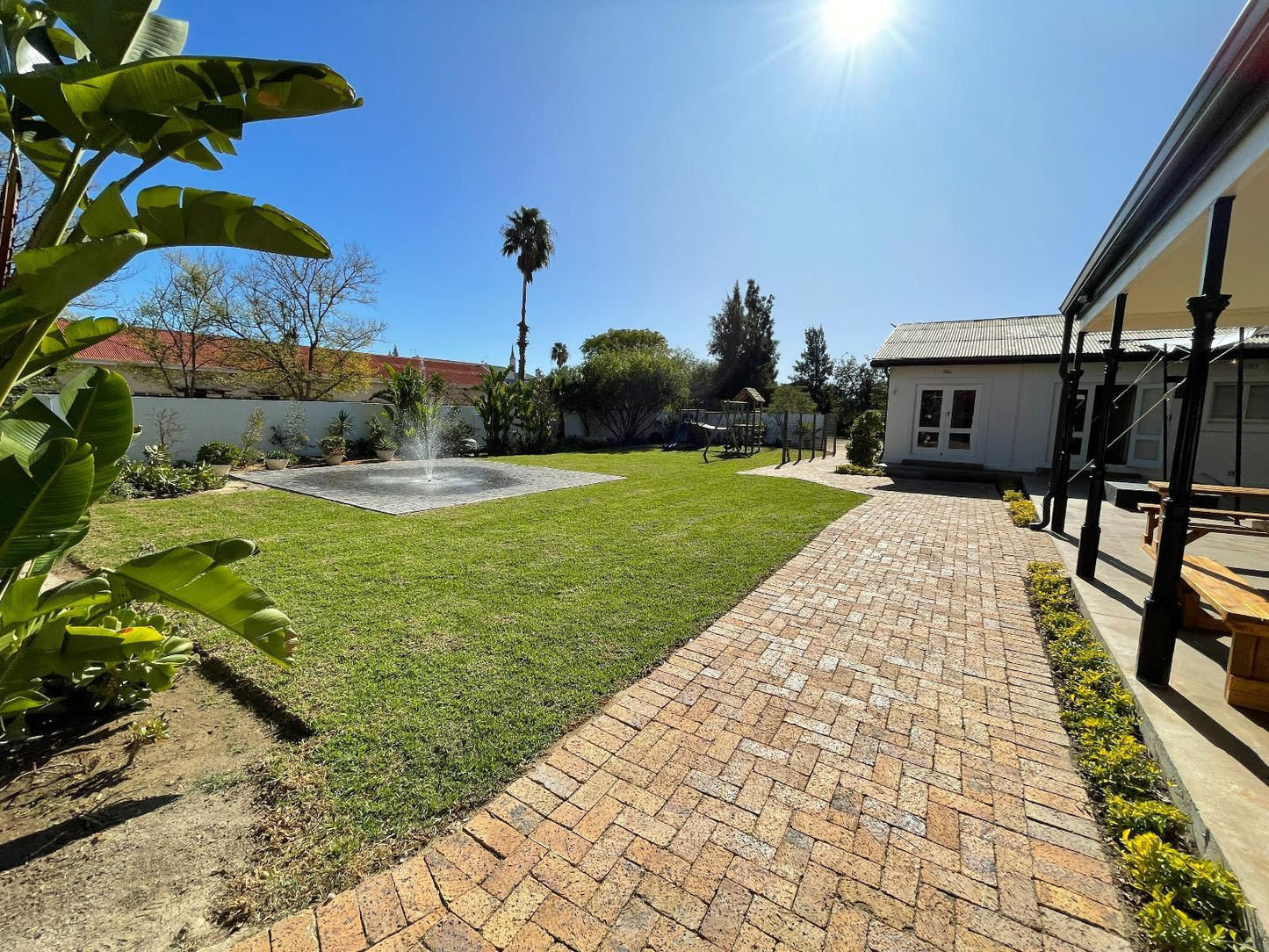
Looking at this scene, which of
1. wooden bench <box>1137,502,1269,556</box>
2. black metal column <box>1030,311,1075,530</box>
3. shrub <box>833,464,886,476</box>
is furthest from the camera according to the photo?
shrub <box>833,464,886,476</box>

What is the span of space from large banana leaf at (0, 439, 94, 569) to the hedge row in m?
4.00

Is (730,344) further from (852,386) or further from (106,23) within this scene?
(106,23)

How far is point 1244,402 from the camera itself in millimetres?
11164

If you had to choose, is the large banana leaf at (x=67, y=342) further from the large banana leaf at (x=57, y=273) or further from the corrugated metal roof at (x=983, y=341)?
the corrugated metal roof at (x=983, y=341)

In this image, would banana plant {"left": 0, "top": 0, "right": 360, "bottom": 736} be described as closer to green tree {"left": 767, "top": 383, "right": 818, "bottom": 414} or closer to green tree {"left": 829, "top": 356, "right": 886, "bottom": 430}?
green tree {"left": 767, "top": 383, "right": 818, "bottom": 414}

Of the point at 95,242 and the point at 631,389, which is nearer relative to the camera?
the point at 95,242

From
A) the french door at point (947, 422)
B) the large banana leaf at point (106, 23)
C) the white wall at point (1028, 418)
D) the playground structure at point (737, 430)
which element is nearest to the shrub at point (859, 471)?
the white wall at point (1028, 418)

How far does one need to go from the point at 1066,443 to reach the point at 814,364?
40.9 meters

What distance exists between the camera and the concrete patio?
1894 millimetres

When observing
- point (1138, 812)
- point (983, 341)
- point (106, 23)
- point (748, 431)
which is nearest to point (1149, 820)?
point (1138, 812)

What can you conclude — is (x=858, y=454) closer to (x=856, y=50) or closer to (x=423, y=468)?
(x=856, y=50)

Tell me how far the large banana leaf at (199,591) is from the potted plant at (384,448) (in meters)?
14.5

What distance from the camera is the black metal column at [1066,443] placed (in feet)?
22.8

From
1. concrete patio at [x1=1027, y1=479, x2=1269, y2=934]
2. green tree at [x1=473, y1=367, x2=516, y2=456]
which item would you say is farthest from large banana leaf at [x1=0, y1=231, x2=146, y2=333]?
green tree at [x1=473, y1=367, x2=516, y2=456]
